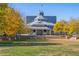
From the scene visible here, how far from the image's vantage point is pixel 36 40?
22.9ft

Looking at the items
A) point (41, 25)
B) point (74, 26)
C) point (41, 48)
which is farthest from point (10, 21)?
point (74, 26)

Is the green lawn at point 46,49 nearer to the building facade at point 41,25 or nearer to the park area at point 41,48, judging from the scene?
the park area at point 41,48

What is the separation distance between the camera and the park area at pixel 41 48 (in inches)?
272

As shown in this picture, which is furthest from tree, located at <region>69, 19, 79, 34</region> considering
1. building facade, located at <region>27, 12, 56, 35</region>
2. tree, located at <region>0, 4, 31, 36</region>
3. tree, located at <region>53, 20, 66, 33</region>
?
tree, located at <region>0, 4, 31, 36</region>

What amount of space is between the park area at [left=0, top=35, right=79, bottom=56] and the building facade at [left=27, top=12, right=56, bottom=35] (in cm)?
9

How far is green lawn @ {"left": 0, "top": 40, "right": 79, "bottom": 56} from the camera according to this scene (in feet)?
22.7

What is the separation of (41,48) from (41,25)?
265mm

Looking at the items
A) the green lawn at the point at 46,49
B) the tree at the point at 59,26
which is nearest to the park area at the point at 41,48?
the green lawn at the point at 46,49

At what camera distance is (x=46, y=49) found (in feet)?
22.7

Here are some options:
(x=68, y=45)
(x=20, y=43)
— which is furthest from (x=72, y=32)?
(x=20, y=43)

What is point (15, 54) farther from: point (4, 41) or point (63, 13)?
point (63, 13)

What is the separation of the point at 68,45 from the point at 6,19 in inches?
30.4

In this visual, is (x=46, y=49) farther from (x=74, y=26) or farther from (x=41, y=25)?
(x=74, y=26)

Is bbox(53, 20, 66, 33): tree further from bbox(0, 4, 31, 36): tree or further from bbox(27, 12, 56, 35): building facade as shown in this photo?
bbox(0, 4, 31, 36): tree
